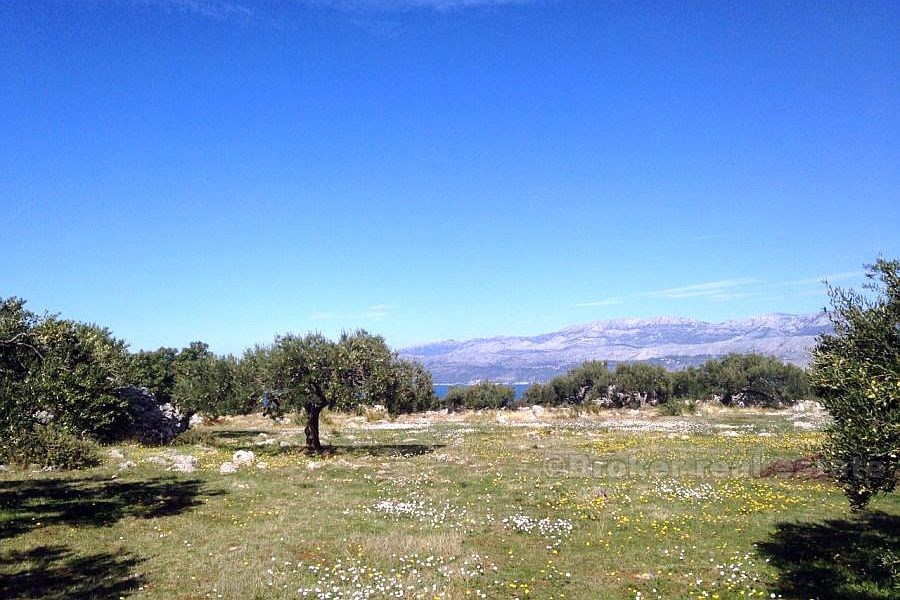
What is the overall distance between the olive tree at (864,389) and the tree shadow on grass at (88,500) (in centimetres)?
2550

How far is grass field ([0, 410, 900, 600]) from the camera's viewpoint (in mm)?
15375

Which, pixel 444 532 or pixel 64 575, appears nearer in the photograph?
pixel 64 575

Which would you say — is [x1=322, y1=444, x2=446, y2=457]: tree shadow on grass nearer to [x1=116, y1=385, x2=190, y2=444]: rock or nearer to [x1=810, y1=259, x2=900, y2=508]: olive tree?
[x1=116, y1=385, x2=190, y2=444]: rock

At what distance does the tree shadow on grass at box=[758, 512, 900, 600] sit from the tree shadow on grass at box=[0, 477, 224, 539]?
24183 millimetres

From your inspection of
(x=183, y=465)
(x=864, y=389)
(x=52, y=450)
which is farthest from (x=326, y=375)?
(x=864, y=389)

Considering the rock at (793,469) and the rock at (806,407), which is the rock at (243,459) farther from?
the rock at (806,407)

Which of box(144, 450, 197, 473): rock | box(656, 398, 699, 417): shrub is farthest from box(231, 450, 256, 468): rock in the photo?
A: box(656, 398, 699, 417): shrub

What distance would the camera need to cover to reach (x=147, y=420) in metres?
50.4

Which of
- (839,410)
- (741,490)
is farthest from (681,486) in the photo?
(839,410)

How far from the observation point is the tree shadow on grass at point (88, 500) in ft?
70.1

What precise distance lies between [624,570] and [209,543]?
1474cm

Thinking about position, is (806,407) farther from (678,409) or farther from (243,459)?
(243,459)

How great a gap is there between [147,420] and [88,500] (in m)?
28.1

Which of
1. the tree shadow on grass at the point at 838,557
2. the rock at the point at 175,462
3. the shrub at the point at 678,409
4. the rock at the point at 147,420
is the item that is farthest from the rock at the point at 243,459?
the shrub at the point at 678,409
